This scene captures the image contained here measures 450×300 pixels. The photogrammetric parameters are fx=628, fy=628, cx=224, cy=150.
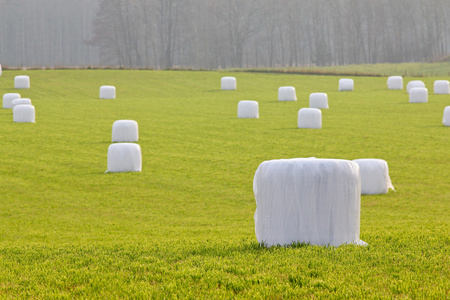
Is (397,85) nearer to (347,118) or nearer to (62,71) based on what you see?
(347,118)

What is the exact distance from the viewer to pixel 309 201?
27.8 feet

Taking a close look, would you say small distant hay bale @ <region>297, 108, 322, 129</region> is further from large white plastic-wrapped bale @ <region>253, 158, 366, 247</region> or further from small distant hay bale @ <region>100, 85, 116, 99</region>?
large white plastic-wrapped bale @ <region>253, 158, 366, 247</region>

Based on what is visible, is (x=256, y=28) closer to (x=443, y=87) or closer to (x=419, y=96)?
(x=443, y=87)

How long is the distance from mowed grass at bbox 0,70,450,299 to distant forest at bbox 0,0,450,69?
8393cm

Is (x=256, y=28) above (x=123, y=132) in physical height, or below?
above

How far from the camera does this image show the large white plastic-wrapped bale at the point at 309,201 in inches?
334

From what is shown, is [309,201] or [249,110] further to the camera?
[249,110]

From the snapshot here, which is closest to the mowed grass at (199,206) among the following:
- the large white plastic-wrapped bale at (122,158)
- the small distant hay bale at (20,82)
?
the large white plastic-wrapped bale at (122,158)

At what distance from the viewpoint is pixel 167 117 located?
3453 centimetres

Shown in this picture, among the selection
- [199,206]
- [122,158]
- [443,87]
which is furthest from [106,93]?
[199,206]

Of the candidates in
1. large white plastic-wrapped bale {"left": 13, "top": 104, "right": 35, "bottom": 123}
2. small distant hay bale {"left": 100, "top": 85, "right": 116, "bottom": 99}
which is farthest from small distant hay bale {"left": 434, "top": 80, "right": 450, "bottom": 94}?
large white plastic-wrapped bale {"left": 13, "top": 104, "right": 35, "bottom": 123}

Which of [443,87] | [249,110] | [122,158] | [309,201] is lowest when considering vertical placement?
[122,158]

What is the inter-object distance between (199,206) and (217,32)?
120657mm

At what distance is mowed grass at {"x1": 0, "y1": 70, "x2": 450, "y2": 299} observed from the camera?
7320 millimetres
